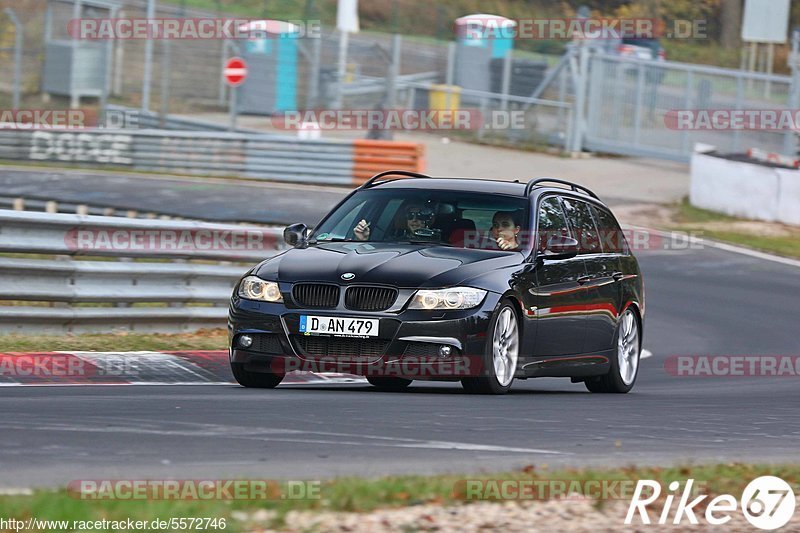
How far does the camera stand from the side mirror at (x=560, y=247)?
10.5 meters

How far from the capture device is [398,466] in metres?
6.46

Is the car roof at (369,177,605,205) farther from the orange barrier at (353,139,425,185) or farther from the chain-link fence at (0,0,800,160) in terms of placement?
the chain-link fence at (0,0,800,160)

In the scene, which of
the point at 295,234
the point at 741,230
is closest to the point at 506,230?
the point at 295,234

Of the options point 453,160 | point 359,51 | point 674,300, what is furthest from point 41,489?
point 359,51

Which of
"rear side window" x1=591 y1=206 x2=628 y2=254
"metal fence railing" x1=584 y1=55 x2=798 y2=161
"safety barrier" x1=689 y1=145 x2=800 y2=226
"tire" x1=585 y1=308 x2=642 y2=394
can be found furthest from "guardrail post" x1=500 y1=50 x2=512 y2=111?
"tire" x1=585 y1=308 x2=642 y2=394

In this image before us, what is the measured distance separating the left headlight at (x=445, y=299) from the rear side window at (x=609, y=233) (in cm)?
265

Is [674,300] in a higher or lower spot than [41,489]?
lower

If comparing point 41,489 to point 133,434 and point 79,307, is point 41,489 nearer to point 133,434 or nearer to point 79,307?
point 133,434

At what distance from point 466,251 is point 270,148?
21.6 meters

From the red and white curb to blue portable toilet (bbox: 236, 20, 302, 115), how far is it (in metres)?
27.2

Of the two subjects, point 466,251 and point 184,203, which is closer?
point 466,251

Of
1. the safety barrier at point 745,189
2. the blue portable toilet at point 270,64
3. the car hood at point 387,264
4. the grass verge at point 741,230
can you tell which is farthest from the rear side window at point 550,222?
the blue portable toilet at point 270,64

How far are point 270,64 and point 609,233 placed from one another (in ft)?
Result: 93.3

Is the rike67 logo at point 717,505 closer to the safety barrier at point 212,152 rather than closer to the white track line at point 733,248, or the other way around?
the white track line at point 733,248
